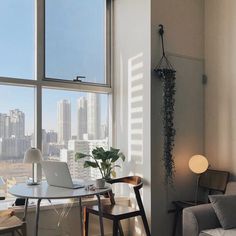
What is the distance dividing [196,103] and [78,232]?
2.06 m

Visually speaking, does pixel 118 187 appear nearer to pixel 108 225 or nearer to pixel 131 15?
pixel 108 225

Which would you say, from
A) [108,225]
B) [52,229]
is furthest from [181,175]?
[52,229]

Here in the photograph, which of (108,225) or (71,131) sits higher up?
(71,131)

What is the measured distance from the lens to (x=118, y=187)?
4.12 m

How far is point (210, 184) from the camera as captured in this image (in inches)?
152

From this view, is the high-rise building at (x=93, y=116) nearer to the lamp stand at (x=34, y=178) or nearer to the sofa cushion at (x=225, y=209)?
the lamp stand at (x=34, y=178)

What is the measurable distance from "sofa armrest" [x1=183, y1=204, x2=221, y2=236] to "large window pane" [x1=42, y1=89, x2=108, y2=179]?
1425mm

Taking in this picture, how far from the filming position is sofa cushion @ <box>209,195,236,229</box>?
2954mm

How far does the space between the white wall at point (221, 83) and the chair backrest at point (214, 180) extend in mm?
121

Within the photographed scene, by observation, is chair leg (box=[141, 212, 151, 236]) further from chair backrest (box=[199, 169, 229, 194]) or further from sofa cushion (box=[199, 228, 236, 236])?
chair backrest (box=[199, 169, 229, 194])

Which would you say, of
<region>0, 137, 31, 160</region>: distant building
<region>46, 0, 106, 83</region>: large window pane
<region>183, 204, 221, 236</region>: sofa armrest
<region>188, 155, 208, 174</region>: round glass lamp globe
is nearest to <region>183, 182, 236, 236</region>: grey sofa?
<region>183, 204, 221, 236</region>: sofa armrest

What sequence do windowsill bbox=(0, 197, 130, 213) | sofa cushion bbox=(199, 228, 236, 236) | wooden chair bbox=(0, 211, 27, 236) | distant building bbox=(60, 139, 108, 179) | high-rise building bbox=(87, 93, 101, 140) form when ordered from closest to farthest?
wooden chair bbox=(0, 211, 27, 236), sofa cushion bbox=(199, 228, 236, 236), windowsill bbox=(0, 197, 130, 213), distant building bbox=(60, 139, 108, 179), high-rise building bbox=(87, 93, 101, 140)

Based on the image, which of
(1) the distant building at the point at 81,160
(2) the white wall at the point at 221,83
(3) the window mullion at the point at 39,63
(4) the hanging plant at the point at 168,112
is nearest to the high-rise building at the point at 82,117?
(1) the distant building at the point at 81,160

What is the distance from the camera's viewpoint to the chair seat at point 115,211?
3242 mm
